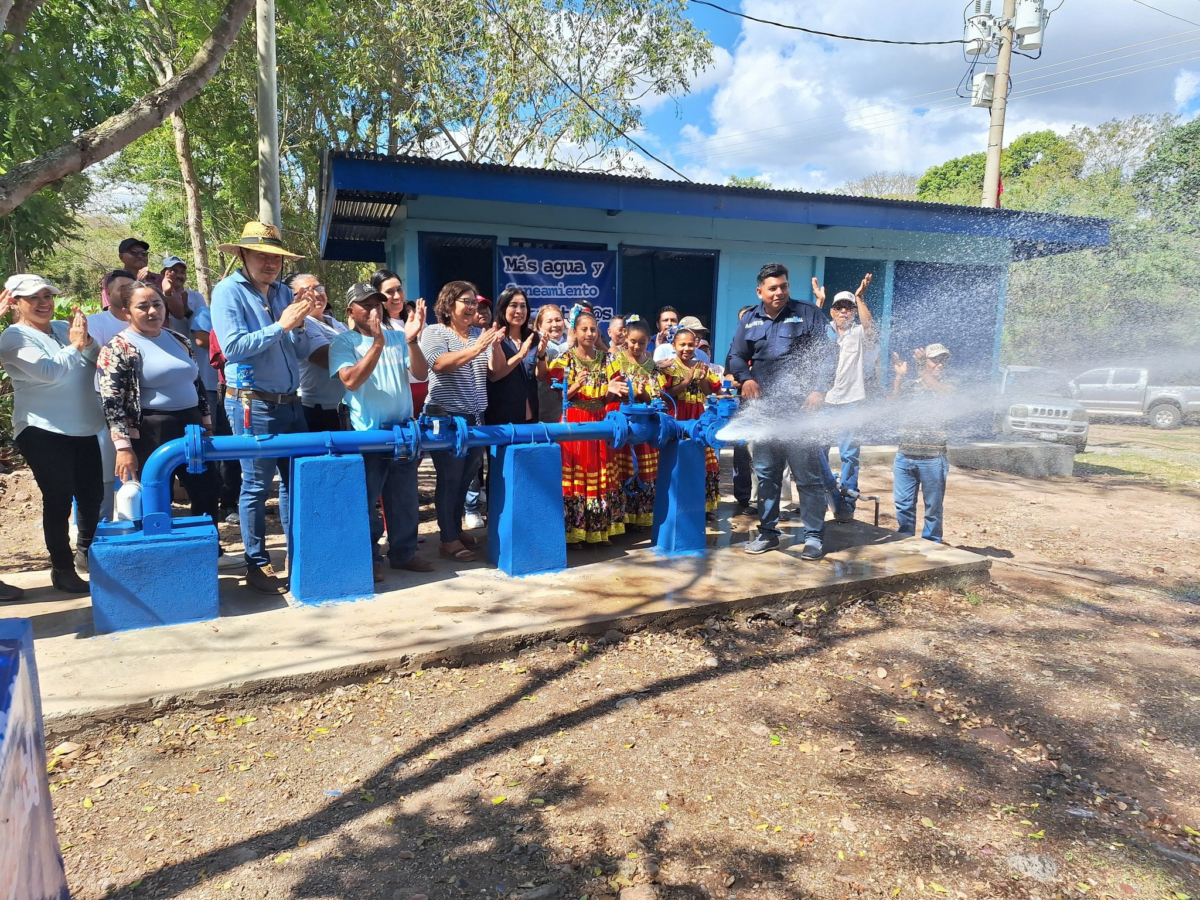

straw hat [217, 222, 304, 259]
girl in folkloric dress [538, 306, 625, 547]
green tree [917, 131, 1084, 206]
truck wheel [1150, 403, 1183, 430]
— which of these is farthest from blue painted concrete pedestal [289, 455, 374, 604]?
green tree [917, 131, 1084, 206]

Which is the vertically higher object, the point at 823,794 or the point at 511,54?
the point at 511,54

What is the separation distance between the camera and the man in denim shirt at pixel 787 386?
5.27m

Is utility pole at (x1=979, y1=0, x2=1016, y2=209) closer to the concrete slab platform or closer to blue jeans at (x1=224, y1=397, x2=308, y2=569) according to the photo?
the concrete slab platform

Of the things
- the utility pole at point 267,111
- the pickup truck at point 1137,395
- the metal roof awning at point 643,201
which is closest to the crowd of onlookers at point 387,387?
the metal roof awning at point 643,201

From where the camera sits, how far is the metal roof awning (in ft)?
26.5

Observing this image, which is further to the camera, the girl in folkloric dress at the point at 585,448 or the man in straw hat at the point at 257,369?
the girl in folkloric dress at the point at 585,448

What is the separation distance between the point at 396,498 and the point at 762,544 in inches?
98.9

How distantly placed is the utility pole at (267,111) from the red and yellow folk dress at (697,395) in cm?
525

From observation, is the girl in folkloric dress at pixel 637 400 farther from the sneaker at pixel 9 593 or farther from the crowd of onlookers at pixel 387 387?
the sneaker at pixel 9 593

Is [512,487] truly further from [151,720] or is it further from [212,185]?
[212,185]

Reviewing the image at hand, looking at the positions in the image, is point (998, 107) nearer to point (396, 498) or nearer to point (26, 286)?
point (396, 498)

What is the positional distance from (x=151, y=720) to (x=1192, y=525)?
9255 millimetres

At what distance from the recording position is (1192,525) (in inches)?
312

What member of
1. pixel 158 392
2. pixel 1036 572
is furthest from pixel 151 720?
pixel 1036 572
